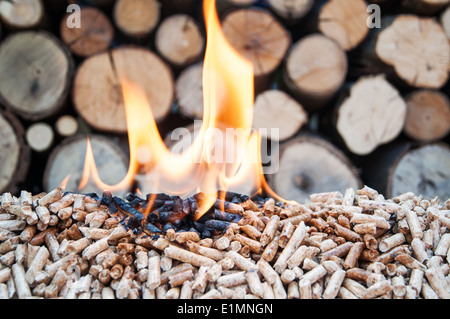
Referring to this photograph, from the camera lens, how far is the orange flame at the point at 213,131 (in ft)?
8.89

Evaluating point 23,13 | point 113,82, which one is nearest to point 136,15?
point 113,82

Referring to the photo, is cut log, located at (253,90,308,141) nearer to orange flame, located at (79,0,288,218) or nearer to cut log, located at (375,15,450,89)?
orange flame, located at (79,0,288,218)

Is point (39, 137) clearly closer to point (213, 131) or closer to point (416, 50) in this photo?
point (213, 131)

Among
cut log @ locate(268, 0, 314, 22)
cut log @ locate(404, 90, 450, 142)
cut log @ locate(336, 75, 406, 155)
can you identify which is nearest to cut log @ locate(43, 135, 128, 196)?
cut log @ locate(268, 0, 314, 22)

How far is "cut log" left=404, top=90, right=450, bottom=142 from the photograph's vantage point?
11.1ft

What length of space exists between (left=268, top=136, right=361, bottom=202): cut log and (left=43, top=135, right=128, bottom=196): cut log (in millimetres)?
1348

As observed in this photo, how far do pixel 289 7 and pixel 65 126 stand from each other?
Answer: 2271 millimetres

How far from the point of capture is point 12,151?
3129mm

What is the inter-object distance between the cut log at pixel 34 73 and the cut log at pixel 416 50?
281cm

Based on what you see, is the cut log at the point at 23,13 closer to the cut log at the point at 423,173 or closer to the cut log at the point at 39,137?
the cut log at the point at 39,137

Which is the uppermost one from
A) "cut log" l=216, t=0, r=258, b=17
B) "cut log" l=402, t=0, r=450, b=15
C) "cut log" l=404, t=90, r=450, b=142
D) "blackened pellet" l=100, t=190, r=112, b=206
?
"cut log" l=216, t=0, r=258, b=17

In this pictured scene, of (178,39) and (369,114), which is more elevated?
(178,39)
